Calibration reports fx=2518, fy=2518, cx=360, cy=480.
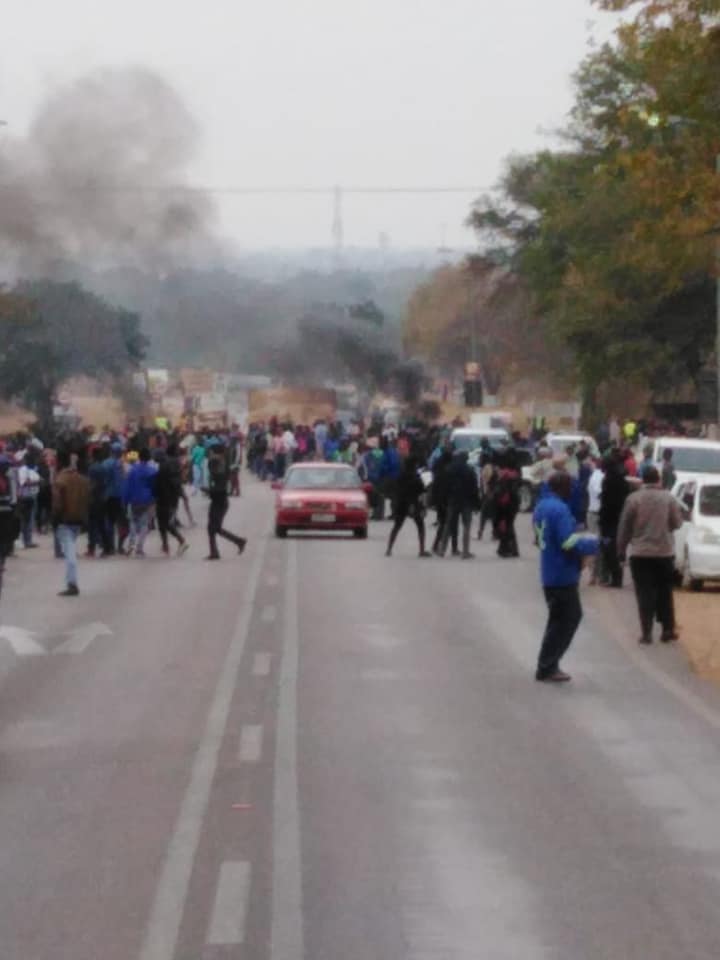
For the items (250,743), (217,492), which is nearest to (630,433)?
(217,492)

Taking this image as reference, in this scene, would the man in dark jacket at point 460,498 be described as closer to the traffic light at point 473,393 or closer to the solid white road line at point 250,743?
the solid white road line at point 250,743

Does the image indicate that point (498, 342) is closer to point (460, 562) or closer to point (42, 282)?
point (42, 282)

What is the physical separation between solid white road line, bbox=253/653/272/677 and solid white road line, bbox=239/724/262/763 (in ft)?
12.6

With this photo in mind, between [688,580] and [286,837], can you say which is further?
[688,580]

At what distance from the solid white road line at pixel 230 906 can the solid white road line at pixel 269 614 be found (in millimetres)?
15384

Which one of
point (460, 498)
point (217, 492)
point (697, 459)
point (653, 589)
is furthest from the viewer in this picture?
point (697, 459)

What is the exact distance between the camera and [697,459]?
40781 mm

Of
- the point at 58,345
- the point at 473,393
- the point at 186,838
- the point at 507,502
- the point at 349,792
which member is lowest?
the point at 473,393

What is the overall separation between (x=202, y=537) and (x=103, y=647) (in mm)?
21245

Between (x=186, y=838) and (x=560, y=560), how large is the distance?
8415 mm

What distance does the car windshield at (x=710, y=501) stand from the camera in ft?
107

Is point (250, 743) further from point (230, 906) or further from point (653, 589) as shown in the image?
point (653, 589)

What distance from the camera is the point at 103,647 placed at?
23484 millimetres

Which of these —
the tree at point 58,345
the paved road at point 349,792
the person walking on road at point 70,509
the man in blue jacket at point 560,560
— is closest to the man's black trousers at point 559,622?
the man in blue jacket at point 560,560
